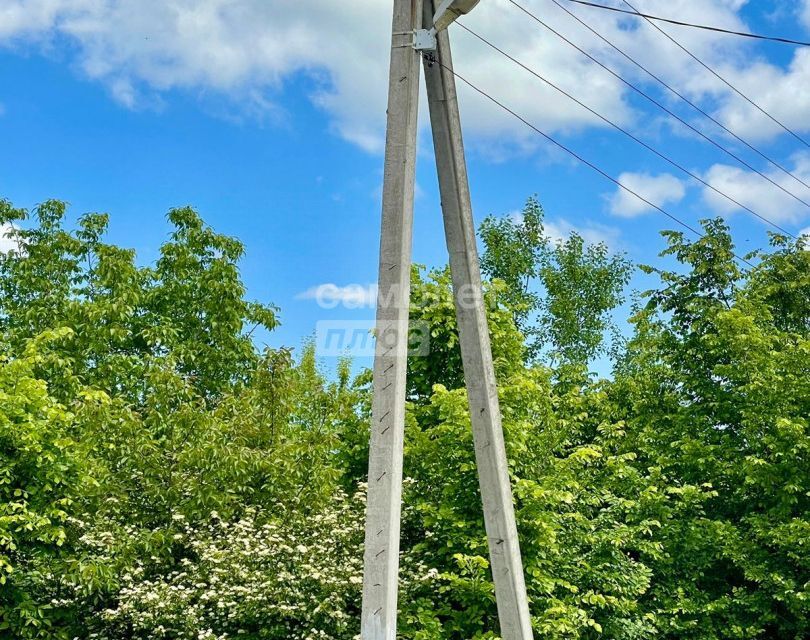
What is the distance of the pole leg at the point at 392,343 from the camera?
5.29 metres

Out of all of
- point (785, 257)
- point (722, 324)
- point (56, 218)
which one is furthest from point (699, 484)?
point (56, 218)

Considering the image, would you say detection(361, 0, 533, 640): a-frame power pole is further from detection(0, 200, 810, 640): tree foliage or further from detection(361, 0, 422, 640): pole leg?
detection(0, 200, 810, 640): tree foliage

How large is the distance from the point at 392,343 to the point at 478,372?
0.87 meters

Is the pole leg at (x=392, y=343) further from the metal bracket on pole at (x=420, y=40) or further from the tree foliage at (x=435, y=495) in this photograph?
the tree foliage at (x=435, y=495)

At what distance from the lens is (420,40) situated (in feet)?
19.4

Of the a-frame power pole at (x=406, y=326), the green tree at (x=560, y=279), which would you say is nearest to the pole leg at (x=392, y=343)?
the a-frame power pole at (x=406, y=326)

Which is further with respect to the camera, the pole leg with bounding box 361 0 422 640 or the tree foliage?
the tree foliage

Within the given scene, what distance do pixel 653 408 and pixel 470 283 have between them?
10.2 metres

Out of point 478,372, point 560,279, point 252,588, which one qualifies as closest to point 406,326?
point 478,372

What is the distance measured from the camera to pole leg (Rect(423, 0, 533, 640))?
6082 millimetres

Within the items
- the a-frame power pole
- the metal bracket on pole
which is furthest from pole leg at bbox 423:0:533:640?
the metal bracket on pole

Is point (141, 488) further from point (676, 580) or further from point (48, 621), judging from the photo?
point (676, 580)

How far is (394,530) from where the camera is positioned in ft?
17.4

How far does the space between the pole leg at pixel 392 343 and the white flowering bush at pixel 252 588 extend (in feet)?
14.5
